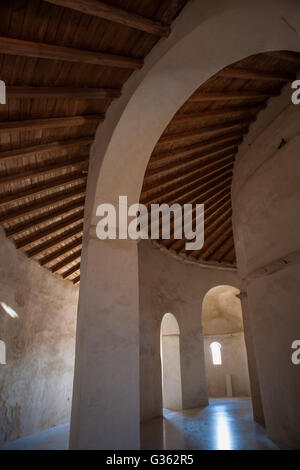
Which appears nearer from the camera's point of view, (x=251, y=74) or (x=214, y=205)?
(x=251, y=74)

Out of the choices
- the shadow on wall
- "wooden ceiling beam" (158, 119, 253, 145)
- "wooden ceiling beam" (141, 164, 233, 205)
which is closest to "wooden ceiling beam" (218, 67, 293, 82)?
"wooden ceiling beam" (158, 119, 253, 145)

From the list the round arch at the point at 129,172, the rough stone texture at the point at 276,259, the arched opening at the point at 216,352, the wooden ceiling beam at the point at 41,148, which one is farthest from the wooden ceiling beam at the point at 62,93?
the arched opening at the point at 216,352

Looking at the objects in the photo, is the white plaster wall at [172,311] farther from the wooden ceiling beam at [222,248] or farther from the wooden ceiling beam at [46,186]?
the wooden ceiling beam at [46,186]

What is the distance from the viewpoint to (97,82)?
459 cm

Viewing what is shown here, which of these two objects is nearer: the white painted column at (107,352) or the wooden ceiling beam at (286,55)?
the white painted column at (107,352)

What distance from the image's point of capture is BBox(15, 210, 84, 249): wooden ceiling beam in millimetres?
8305

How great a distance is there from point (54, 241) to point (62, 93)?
5398 millimetres

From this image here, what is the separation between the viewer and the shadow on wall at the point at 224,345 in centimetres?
1599

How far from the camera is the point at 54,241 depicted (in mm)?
9148

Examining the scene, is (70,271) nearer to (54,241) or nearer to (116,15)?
(54,241)

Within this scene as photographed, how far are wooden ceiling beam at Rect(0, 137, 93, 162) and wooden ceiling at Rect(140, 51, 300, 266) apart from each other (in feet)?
5.15

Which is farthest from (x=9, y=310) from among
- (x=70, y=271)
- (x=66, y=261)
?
(x=70, y=271)

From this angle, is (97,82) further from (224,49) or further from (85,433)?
(85,433)

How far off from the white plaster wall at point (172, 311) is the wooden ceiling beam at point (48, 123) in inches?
242
